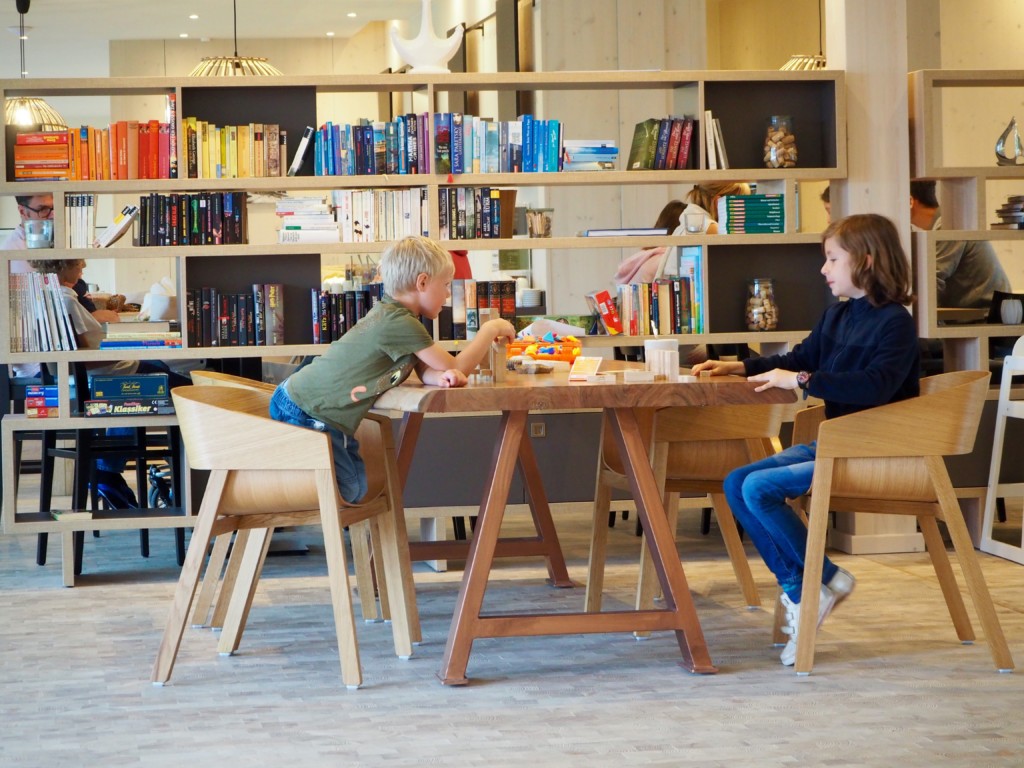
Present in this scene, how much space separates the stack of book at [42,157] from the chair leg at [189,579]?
2052mm

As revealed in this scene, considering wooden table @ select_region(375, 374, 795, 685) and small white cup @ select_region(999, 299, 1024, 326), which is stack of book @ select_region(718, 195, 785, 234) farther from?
wooden table @ select_region(375, 374, 795, 685)

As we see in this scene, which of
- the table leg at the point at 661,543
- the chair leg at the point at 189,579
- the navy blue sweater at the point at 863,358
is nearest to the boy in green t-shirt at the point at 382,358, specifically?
the chair leg at the point at 189,579

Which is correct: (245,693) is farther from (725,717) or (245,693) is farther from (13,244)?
(13,244)

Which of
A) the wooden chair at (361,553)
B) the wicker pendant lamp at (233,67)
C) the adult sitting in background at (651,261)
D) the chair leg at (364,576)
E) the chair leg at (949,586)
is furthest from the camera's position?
the wicker pendant lamp at (233,67)

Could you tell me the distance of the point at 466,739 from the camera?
9.21ft

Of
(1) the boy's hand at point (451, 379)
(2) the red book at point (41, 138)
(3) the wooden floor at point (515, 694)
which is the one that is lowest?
(3) the wooden floor at point (515, 694)

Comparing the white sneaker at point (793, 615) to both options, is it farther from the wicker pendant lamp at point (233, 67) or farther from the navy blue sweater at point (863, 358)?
the wicker pendant lamp at point (233, 67)

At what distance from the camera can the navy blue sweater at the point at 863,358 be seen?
130 inches

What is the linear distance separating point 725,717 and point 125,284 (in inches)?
412

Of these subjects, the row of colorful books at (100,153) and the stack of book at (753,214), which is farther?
the stack of book at (753,214)

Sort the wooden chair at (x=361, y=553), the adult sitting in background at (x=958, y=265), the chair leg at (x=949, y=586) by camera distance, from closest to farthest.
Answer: the chair leg at (x=949, y=586)
the wooden chair at (x=361, y=553)
the adult sitting in background at (x=958, y=265)

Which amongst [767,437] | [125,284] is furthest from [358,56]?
[767,437]

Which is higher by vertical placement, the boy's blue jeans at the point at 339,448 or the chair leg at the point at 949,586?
the boy's blue jeans at the point at 339,448

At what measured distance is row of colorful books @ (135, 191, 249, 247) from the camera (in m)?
4.79
